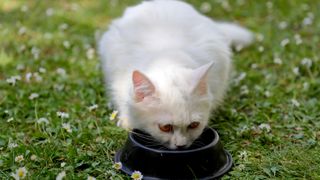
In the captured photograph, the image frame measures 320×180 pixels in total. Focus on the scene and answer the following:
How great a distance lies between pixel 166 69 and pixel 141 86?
14.1 inches

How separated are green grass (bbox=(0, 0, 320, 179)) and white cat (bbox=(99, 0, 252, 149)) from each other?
268mm

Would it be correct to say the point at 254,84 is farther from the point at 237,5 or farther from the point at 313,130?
the point at 237,5

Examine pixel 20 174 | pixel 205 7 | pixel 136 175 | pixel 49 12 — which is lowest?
pixel 205 7

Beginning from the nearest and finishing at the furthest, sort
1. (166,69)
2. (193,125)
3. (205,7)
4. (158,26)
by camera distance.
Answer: (193,125)
(166,69)
(158,26)
(205,7)

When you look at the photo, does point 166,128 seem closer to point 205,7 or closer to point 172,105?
point 172,105

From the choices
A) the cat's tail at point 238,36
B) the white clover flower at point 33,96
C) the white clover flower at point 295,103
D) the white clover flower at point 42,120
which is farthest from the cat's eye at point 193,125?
the cat's tail at point 238,36

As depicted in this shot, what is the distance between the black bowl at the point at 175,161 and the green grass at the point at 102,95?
0.10m

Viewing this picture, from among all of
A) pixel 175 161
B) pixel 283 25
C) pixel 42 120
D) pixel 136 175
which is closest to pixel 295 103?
pixel 175 161

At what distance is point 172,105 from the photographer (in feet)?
10.5

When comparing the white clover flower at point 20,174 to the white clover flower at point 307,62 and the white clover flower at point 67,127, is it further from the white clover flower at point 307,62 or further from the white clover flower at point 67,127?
the white clover flower at point 307,62

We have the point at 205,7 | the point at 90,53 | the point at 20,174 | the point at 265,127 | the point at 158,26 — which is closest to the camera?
the point at 20,174

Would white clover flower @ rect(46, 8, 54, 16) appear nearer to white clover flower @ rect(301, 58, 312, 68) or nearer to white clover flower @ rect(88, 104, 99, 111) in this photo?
white clover flower @ rect(88, 104, 99, 111)

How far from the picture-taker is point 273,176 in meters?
3.21

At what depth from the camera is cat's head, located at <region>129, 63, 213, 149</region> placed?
10.5 feet
